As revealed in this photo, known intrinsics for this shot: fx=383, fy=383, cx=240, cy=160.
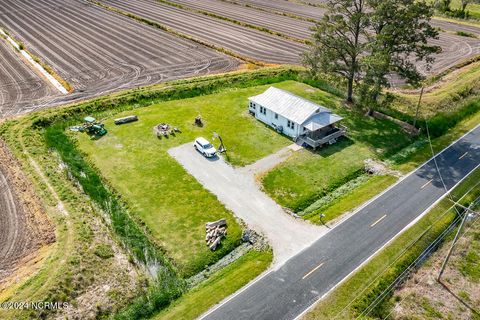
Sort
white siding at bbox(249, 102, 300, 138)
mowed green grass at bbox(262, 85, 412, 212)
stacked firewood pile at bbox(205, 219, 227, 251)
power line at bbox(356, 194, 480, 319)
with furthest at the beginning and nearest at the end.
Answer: white siding at bbox(249, 102, 300, 138) < mowed green grass at bbox(262, 85, 412, 212) < stacked firewood pile at bbox(205, 219, 227, 251) < power line at bbox(356, 194, 480, 319)

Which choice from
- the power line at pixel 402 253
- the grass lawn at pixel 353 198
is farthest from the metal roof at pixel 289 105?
the power line at pixel 402 253

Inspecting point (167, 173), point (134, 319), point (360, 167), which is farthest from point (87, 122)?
point (360, 167)

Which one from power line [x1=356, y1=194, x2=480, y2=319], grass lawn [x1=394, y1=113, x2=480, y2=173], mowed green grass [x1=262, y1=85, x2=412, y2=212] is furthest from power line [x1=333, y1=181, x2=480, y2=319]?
mowed green grass [x1=262, y1=85, x2=412, y2=212]

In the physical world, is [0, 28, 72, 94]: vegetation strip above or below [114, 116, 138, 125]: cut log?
above

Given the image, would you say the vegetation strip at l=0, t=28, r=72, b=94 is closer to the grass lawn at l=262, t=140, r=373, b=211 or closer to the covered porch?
the covered porch

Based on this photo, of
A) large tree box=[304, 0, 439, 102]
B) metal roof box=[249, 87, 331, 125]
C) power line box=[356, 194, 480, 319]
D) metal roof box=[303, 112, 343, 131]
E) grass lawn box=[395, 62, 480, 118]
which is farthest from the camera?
grass lawn box=[395, 62, 480, 118]
